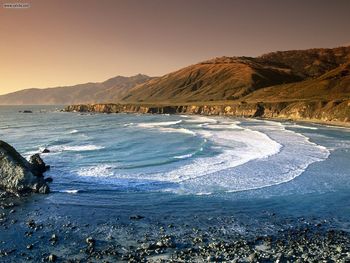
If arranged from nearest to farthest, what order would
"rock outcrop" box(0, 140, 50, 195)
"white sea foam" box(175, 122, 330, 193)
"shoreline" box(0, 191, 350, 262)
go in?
"shoreline" box(0, 191, 350, 262) → "rock outcrop" box(0, 140, 50, 195) → "white sea foam" box(175, 122, 330, 193)

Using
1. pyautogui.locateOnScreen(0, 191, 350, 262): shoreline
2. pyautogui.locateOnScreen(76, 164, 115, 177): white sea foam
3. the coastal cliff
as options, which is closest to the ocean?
pyautogui.locateOnScreen(76, 164, 115, 177): white sea foam

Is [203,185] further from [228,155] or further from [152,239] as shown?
[228,155]

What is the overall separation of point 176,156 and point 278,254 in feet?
92.0

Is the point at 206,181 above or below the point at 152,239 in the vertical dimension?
above

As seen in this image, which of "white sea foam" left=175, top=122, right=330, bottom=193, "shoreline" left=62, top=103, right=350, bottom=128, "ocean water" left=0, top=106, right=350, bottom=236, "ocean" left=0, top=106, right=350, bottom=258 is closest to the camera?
"ocean" left=0, top=106, right=350, bottom=258

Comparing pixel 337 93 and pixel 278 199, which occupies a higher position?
pixel 337 93

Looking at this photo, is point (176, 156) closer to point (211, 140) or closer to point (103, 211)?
point (211, 140)

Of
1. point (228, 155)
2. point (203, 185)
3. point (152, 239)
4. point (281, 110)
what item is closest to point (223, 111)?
point (281, 110)

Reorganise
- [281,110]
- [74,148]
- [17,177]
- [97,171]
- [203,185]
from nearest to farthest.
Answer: [17,177] → [203,185] → [97,171] → [74,148] → [281,110]

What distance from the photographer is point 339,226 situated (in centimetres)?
2205

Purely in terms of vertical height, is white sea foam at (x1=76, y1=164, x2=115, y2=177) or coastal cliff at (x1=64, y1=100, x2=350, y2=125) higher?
coastal cliff at (x1=64, y1=100, x2=350, y2=125)

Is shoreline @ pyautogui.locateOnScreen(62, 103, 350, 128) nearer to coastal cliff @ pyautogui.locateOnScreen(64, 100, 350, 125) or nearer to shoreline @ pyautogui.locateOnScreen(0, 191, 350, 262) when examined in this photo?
coastal cliff @ pyautogui.locateOnScreen(64, 100, 350, 125)

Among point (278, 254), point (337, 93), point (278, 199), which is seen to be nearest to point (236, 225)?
point (278, 254)

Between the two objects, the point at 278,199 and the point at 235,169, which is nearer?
the point at 278,199
